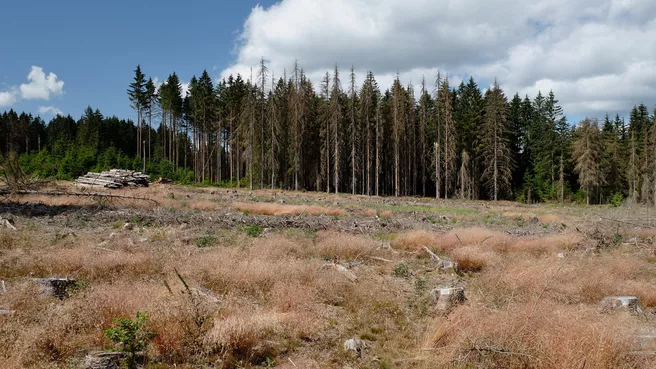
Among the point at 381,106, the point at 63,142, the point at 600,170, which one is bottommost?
the point at 600,170

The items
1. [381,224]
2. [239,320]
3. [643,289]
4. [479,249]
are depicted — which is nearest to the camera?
[239,320]

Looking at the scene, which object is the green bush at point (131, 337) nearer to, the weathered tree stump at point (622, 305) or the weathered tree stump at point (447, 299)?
the weathered tree stump at point (447, 299)

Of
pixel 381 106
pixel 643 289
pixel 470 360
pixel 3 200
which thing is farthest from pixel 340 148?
pixel 470 360

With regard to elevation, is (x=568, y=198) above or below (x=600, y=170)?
below

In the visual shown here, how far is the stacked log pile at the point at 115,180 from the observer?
34.9 m

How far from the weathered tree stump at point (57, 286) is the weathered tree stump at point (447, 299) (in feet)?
20.9

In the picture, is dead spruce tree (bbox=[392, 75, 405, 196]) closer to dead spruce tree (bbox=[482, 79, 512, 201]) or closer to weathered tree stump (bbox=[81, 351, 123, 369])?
dead spruce tree (bbox=[482, 79, 512, 201])

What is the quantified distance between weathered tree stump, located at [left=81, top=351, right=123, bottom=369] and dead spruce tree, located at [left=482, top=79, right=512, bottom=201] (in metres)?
54.8

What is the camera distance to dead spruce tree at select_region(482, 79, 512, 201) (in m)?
54.6

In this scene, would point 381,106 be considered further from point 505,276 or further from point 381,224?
point 505,276

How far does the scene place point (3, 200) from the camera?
20.1 metres

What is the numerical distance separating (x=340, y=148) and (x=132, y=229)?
40.5 metres

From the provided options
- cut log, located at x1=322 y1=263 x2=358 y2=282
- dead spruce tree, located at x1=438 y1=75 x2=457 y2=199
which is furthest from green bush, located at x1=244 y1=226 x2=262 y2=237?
dead spruce tree, located at x1=438 y1=75 x2=457 y2=199

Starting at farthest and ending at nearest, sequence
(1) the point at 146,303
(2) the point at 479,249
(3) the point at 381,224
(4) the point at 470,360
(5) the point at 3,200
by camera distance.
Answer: (5) the point at 3,200
(3) the point at 381,224
(2) the point at 479,249
(1) the point at 146,303
(4) the point at 470,360
